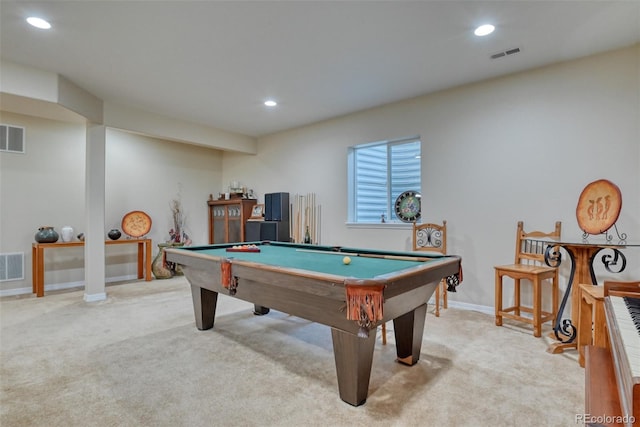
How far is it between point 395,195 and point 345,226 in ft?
2.86

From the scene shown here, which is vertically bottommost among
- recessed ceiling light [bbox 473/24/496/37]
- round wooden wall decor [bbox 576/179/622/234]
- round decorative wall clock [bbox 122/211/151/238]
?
round decorative wall clock [bbox 122/211/151/238]

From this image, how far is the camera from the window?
4.25m

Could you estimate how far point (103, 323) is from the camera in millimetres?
3168

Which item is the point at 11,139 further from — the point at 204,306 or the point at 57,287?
the point at 204,306

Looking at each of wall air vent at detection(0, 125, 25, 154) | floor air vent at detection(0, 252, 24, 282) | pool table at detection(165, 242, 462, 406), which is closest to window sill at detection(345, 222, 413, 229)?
pool table at detection(165, 242, 462, 406)

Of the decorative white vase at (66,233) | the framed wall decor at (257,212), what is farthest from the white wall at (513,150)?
the decorative white vase at (66,233)

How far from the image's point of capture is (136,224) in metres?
5.31

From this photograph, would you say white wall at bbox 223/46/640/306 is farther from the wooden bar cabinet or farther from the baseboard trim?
the baseboard trim

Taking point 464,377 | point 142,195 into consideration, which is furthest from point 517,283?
point 142,195

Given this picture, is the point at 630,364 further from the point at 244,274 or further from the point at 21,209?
the point at 21,209

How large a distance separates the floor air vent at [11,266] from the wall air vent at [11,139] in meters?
1.43

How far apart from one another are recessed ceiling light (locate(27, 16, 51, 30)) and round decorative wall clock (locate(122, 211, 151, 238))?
3.26 meters

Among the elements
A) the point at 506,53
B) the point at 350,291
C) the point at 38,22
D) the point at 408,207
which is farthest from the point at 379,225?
the point at 38,22

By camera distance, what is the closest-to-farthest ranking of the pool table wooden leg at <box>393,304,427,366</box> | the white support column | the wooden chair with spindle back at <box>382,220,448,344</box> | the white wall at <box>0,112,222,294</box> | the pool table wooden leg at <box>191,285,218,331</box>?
the pool table wooden leg at <box>393,304,427,366</box> < the pool table wooden leg at <box>191,285,218,331</box> < the wooden chair with spindle back at <box>382,220,448,344</box> < the white support column < the white wall at <box>0,112,222,294</box>
